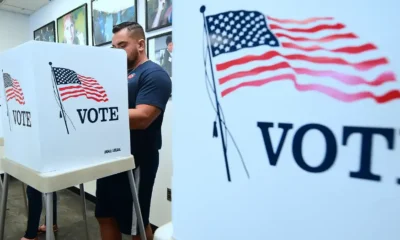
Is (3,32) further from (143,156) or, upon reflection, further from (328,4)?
(328,4)

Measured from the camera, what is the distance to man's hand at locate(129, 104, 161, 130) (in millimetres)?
1053

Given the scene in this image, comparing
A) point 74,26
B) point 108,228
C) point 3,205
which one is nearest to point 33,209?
point 108,228

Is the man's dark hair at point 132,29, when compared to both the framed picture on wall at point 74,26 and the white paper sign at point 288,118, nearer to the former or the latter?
the white paper sign at point 288,118

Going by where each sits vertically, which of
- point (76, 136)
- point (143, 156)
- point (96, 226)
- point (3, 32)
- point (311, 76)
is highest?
point (3, 32)

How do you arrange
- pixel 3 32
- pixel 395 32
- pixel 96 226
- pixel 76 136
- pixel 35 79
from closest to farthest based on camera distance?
pixel 395 32 → pixel 35 79 → pixel 76 136 → pixel 96 226 → pixel 3 32

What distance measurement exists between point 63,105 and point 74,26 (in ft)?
7.16

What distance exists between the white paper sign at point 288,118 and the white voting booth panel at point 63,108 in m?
0.51

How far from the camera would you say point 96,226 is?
2.02 metres

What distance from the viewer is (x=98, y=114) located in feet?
2.65

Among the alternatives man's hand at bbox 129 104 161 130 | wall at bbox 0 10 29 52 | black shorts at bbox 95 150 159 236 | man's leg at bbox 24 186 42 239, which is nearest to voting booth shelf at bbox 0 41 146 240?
man's hand at bbox 129 104 161 130

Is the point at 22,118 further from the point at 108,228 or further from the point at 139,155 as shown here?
the point at 108,228

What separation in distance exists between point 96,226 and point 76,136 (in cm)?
155

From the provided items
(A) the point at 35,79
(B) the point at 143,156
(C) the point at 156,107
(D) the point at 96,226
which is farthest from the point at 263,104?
(D) the point at 96,226

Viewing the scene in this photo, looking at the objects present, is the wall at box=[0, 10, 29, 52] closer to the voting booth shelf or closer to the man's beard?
the man's beard
